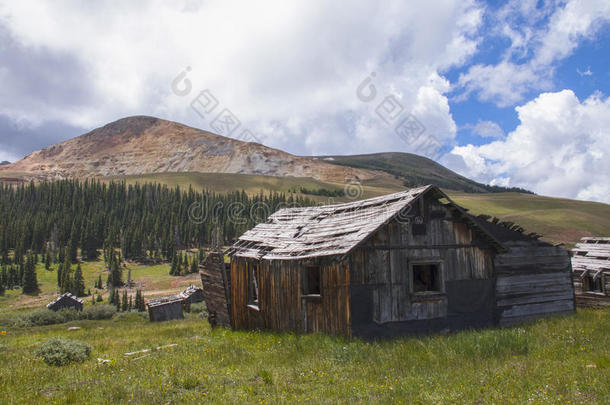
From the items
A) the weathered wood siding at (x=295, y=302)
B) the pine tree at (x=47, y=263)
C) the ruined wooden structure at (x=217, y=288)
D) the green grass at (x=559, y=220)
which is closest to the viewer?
the weathered wood siding at (x=295, y=302)

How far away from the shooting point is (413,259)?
1322 cm

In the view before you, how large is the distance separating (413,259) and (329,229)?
3.25 metres

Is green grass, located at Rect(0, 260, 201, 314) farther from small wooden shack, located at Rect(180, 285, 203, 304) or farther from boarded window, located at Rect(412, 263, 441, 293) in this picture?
boarded window, located at Rect(412, 263, 441, 293)

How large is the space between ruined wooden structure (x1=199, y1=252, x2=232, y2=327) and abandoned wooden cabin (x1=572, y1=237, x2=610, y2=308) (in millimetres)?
17558

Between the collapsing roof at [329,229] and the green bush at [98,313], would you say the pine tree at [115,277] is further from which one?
the collapsing roof at [329,229]

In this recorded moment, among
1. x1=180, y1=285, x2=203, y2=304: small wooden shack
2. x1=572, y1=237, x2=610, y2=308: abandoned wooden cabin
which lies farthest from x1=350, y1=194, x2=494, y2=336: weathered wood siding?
x1=180, y1=285, x2=203, y2=304: small wooden shack

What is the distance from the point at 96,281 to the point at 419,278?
6540 centimetres

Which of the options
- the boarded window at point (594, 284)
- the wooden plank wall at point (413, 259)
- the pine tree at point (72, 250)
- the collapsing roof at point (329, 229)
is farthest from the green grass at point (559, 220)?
the pine tree at point (72, 250)

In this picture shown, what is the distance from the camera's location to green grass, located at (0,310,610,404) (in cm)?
716

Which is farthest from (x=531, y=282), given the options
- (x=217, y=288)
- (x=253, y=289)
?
(x=217, y=288)

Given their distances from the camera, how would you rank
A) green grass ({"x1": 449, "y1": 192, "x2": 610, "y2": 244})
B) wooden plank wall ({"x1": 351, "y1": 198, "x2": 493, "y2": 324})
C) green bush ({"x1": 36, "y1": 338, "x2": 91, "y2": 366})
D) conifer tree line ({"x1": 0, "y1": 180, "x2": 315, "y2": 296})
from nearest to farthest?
1. green bush ({"x1": 36, "y1": 338, "x2": 91, "y2": 366})
2. wooden plank wall ({"x1": 351, "y1": 198, "x2": 493, "y2": 324})
3. conifer tree line ({"x1": 0, "y1": 180, "x2": 315, "y2": 296})
4. green grass ({"x1": 449, "y1": 192, "x2": 610, "y2": 244})

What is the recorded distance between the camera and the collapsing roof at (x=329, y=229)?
12.7 metres

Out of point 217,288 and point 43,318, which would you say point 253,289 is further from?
point 43,318

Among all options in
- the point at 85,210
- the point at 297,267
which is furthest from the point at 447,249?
the point at 85,210
